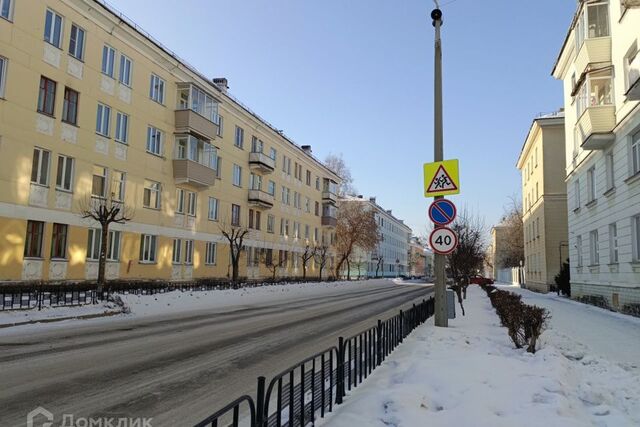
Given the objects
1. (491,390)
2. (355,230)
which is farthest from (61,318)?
(355,230)

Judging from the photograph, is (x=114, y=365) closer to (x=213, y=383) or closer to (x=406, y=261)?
(x=213, y=383)

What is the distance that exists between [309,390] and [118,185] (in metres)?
22.0

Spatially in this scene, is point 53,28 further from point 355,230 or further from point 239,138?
point 355,230

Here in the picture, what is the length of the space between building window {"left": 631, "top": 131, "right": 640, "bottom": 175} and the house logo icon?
1867 centimetres

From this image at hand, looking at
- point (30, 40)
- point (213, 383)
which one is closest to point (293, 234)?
point (30, 40)

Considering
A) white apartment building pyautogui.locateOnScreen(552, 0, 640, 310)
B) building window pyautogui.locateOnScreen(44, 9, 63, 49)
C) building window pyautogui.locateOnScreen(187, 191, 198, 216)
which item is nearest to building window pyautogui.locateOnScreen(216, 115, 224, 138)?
building window pyautogui.locateOnScreen(187, 191, 198, 216)

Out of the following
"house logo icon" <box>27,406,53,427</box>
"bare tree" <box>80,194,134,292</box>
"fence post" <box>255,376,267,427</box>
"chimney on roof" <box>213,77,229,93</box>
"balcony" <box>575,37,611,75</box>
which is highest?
"chimney on roof" <box>213,77,229,93</box>

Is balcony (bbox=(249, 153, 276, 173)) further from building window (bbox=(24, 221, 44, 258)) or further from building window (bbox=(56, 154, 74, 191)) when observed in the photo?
building window (bbox=(24, 221, 44, 258))

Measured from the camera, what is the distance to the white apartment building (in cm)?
1702

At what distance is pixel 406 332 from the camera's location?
10.2 m

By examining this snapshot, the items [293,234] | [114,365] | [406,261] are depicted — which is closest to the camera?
[114,365]

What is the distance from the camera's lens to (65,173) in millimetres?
21125

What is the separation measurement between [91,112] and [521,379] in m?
22.5

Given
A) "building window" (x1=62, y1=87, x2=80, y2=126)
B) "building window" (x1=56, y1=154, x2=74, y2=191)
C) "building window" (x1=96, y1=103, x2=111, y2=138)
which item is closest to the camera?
"building window" (x1=56, y1=154, x2=74, y2=191)
